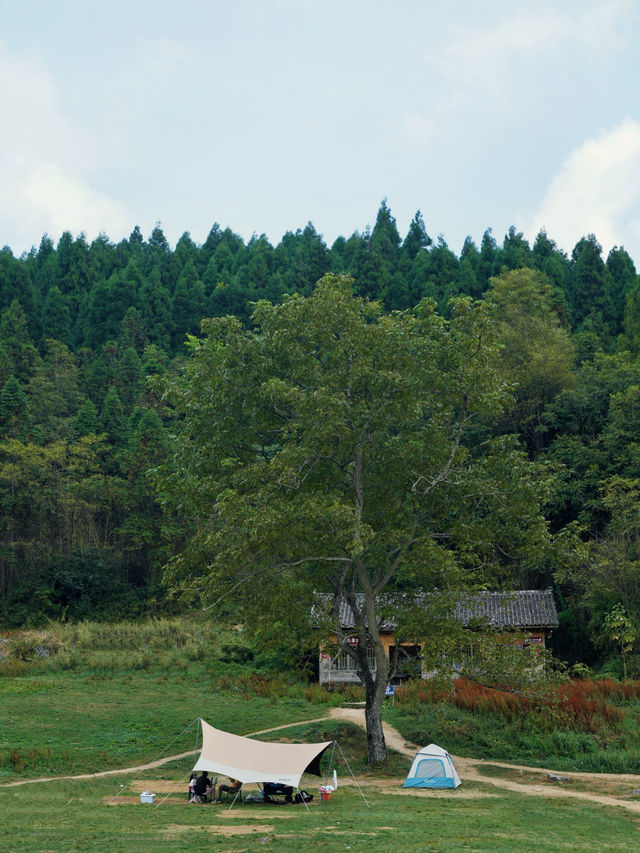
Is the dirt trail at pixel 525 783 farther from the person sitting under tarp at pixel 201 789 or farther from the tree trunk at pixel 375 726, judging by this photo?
the person sitting under tarp at pixel 201 789

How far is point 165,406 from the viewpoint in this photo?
73.1 meters

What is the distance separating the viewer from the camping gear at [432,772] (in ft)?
61.8

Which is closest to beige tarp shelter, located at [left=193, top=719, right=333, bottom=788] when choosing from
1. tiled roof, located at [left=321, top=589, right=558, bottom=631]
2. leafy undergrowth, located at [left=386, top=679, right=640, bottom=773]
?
leafy undergrowth, located at [left=386, top=679, right=640, bottom=773]

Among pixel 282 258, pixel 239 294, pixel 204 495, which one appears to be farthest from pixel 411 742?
pixel 282 258

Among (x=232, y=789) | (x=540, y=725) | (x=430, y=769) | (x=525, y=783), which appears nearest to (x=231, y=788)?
(x=232, y=789)

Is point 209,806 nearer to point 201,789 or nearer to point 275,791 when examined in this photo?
point 201,789

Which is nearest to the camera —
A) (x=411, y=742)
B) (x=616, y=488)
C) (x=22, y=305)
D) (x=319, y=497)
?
(x=319, y=497)

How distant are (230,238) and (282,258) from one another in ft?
79.9

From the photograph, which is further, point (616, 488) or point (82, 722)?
point (616, 488)

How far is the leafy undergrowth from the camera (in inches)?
862

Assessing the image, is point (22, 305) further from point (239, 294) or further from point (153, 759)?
point (153, 759)

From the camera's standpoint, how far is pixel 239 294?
96938 millimetres

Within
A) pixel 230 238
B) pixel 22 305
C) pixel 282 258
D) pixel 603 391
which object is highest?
pixel 230 238

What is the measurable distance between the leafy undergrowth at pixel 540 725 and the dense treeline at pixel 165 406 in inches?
218
